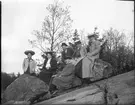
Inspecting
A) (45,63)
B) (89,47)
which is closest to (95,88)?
(89,47)

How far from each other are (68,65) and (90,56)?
765 mm

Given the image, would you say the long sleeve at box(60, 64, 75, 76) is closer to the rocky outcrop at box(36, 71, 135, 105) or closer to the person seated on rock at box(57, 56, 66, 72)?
the person seated on rock at box(57, 56, 66, 72)

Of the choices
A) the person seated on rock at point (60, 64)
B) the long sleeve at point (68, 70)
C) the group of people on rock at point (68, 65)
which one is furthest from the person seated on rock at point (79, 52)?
the person seated on rock at point (60, 64)

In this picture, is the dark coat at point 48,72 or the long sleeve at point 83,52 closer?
the long sleeve at point 83,52

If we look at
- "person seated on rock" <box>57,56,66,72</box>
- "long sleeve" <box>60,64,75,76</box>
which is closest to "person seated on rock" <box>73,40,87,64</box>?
"long sleeve" <box>60,64,75,76</box>

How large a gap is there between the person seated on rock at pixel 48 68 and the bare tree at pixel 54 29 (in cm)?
37

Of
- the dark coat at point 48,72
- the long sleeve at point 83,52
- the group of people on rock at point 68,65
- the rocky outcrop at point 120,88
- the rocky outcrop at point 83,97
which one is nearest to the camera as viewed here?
the rocky outcrop at point 120,88

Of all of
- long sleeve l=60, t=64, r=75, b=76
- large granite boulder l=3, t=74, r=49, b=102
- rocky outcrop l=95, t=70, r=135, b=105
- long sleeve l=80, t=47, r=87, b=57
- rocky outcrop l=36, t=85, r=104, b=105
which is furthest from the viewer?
long sleeve l=80, t=47, r=87, b=57

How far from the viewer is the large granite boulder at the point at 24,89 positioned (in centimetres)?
713

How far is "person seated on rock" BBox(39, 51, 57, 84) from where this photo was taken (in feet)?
25.7

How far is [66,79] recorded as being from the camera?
24.5 feet

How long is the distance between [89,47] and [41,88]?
2004 mm

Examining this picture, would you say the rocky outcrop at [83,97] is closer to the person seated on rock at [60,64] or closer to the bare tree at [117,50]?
the person seated on rock at [60,64]

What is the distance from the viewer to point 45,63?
7.97m
